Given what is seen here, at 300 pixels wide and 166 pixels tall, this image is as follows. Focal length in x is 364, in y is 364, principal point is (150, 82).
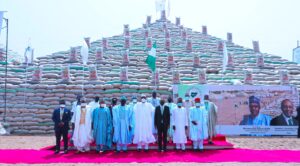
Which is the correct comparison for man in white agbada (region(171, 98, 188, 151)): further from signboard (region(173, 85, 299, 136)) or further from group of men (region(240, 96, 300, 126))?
group of men (region(240, 96, 300, 126))

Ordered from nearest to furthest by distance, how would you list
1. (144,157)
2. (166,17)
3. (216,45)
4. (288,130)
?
(144,157) < (288,130) < (216,45) < (166,17)

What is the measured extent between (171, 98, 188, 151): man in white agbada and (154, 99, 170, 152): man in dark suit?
9.7 inches

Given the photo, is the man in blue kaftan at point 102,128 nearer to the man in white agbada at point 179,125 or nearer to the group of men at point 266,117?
the man in white agbada at point 179,125

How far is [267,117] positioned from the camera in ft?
47.5

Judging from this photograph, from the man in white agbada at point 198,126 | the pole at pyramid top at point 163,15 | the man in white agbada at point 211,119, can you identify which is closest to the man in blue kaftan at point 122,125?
the man in white agbada at point 198,126

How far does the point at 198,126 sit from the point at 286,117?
6179 mm

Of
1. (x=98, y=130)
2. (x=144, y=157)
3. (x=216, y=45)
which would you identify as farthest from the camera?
(x=216, y=45)

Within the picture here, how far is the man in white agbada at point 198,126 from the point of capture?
32.1 ft

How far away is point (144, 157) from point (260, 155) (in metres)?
2.77

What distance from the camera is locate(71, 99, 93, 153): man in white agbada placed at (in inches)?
373

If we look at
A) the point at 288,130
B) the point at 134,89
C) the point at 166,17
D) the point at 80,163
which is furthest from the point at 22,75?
the point at 166,17

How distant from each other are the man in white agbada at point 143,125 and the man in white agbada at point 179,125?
62cm

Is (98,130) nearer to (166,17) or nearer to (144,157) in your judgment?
(144,157)

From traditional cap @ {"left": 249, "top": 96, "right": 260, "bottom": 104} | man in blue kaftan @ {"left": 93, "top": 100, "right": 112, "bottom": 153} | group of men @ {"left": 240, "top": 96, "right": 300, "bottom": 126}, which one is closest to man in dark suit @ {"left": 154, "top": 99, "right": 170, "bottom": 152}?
man in blue kaftan @ {"left": 93, "top": 100, "right": 112, "bottom": 153}
